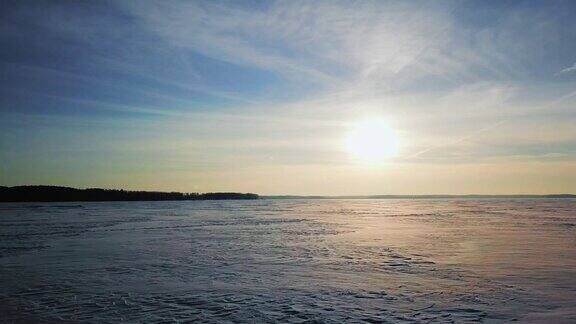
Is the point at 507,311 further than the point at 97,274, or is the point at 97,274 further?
the point at 97,274

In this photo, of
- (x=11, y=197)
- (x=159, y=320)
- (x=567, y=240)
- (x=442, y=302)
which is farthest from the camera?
(x=11, y=197)

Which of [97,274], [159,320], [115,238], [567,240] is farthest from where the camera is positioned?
[115,238]

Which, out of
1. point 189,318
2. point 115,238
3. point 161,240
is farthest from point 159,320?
point 115,238

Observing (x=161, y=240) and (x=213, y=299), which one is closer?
(x=213, y=299)

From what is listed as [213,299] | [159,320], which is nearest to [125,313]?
[159,320]

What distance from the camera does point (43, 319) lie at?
815 cm

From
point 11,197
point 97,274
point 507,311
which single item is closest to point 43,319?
point 97,274

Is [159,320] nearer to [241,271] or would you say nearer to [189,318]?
[189,318]

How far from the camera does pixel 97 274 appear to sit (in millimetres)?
12961

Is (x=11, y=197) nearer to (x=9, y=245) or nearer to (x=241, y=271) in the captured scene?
(x=9, y=245)

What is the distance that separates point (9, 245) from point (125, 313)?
15.3 m

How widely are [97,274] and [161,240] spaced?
10079 millimetres

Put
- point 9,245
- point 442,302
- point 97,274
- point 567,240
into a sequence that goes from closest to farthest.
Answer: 1. point 442,302
2. point 97,274
3. point 9,245
4. point 567,240

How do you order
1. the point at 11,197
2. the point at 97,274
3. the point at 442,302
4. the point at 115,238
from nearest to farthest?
the point at 442,302, the point at 97,274, the point at 115,238, the point at 11,197
